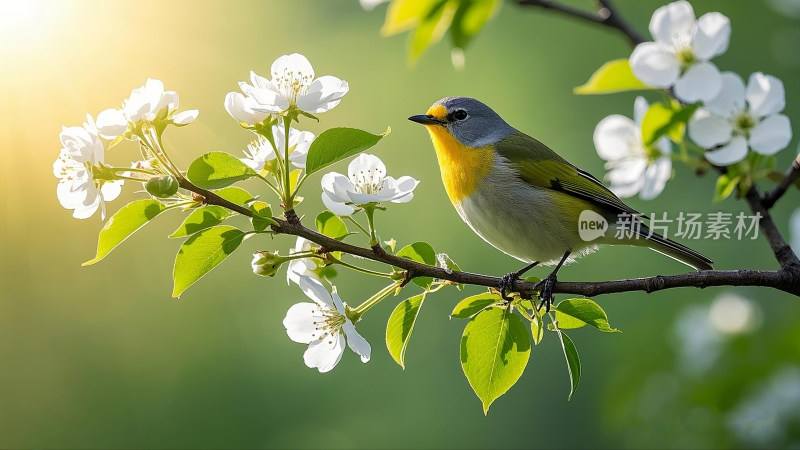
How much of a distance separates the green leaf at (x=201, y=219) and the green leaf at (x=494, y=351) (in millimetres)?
733

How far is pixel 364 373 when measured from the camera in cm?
903

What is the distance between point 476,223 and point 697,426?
1.38 meters

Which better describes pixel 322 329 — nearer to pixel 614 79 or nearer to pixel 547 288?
pixel 547 288

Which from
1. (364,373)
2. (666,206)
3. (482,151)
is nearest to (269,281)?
(364,373)

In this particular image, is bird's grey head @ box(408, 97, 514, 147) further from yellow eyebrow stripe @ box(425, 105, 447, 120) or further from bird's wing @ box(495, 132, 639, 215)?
bird's wing @ box(495, 132, 639, 215)

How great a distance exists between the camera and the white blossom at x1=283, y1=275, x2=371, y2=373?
7.30ft

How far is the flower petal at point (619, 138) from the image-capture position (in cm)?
242

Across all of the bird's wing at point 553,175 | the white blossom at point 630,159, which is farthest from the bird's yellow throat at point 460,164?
the white blossom at point 630,159

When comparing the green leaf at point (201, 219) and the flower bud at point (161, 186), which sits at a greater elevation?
the flower bud at point (161, 186)

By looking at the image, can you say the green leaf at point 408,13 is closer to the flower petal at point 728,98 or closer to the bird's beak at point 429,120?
the flower petal at point 728,98

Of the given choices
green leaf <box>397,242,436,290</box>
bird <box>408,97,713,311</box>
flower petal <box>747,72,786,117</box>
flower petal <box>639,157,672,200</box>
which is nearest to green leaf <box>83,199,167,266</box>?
green leaf <box>397,242,436,290</box>

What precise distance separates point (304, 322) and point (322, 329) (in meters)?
0.06

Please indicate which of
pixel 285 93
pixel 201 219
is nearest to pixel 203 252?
pixel 201 219

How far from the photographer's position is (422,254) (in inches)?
87.7
